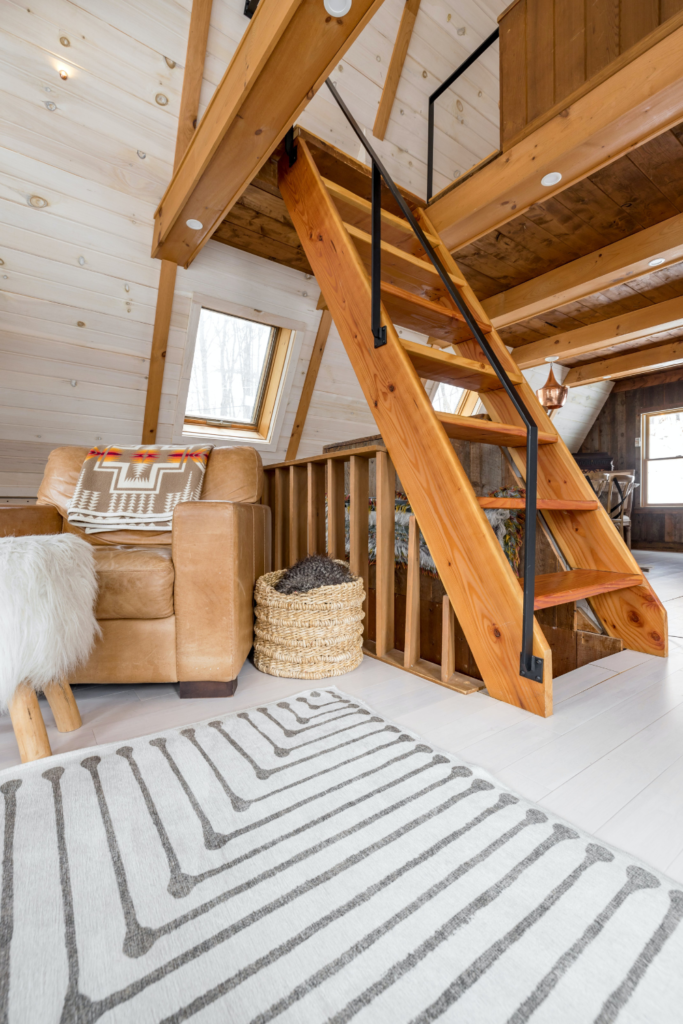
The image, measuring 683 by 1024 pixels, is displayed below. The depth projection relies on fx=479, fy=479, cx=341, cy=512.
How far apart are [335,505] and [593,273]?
7.96 feet

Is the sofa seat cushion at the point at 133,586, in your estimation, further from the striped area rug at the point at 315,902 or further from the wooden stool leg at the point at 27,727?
the striped area rug at the point at 315,902

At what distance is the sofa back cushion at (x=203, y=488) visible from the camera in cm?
204

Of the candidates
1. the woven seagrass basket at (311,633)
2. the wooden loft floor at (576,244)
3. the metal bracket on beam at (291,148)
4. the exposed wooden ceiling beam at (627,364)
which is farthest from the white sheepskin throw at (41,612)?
the exposed wooden ceiling beam at (627,364)

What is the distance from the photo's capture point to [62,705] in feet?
4.16

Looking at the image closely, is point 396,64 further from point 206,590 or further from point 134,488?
point 206,590

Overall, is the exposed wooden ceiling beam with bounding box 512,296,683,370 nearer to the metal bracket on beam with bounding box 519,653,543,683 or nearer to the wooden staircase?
the wooden staircase

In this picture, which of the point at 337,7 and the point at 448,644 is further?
the point at 448,644

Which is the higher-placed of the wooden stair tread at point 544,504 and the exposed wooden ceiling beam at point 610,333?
the exposed wooden ceiling beam at point 610,333

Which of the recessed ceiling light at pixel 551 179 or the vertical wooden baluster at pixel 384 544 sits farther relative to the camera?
the recessed ceiling light at pixel 551 179

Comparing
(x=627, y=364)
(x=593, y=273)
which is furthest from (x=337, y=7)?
(x=627, y=364)

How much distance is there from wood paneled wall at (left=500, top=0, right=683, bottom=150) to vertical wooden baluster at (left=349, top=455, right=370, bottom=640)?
1.61 m

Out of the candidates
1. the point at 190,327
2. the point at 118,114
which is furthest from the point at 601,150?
the point at 190,327

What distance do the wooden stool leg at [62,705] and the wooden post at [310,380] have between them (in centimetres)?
239

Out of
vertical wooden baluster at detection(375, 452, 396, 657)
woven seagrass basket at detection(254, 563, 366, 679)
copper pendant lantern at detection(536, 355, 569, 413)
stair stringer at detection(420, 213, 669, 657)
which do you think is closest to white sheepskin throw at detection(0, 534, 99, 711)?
woven seagrass basket at detection(254, 563, 366, 679)
